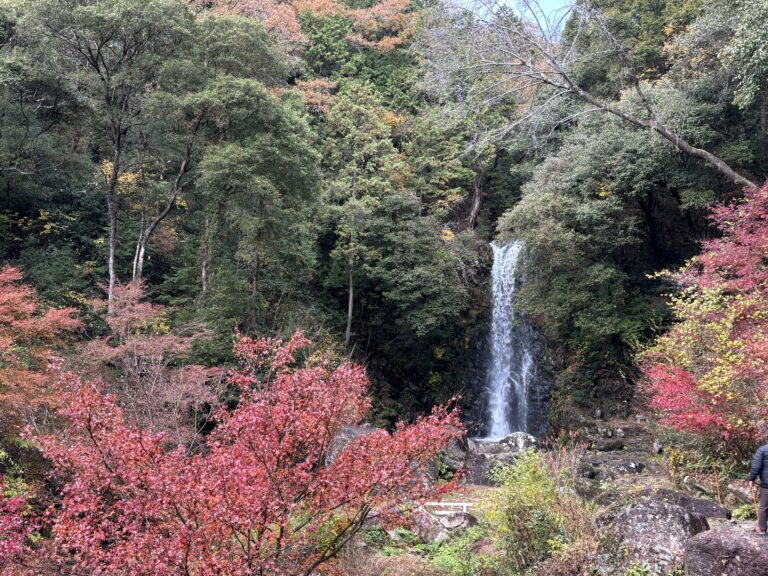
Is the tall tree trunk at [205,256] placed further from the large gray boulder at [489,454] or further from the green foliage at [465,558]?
the green foliage at [465,558]

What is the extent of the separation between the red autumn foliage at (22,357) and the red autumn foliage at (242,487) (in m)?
3.90

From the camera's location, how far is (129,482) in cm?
421

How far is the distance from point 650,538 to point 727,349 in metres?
4.47

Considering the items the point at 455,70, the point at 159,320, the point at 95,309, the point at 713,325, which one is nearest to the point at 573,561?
the point at 713,325

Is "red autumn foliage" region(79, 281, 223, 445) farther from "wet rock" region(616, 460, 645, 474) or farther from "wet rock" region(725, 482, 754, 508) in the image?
"wet rock" region(616, 460, 645, 474)

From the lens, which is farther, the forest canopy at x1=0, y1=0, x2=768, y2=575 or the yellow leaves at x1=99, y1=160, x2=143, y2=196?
the yellow leaves at x1=99, y1=160, x2=143, y2=196

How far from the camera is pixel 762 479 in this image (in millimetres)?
5438

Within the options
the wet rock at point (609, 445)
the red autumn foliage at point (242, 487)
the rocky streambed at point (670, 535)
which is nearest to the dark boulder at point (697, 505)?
the rocky streambed at point (670, 535)

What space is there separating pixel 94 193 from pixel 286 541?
52.5ft

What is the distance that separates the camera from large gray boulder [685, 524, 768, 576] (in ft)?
14.6

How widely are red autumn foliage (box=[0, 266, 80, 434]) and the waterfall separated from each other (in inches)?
544

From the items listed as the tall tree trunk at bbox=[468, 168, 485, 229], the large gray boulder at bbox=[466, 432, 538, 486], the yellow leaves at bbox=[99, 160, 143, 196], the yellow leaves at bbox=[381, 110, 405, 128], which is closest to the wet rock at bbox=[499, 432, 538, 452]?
the large gray boulder at bbox=[466, 432, 538, 486]

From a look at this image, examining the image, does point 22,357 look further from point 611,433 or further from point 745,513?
point 611,433

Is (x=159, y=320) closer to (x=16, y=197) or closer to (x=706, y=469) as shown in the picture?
(x=16, y=197)
